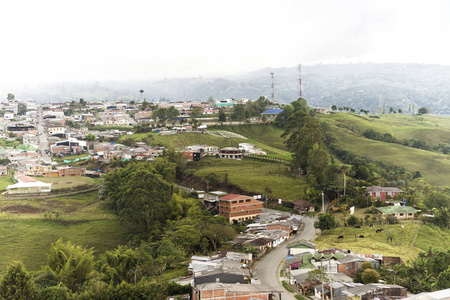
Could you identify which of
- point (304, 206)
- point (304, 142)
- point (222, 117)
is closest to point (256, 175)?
point (304, 142)

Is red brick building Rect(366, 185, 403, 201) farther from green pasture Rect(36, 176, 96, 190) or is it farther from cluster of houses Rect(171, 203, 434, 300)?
green pasture Rect(36, 176, 96, 190)

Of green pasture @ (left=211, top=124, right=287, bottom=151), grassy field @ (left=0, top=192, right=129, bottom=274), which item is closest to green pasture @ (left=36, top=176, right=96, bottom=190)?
grassy field @ (left=0, top=192, right=129, bottom=274)

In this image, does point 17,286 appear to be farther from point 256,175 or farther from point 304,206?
point 256,175

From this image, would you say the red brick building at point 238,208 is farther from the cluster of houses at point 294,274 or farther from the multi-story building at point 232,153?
the multi-story building at point 232,153

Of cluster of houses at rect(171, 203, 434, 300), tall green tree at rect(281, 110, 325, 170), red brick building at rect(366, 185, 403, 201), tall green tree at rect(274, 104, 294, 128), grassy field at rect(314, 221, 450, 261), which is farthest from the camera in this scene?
tall green tree at rect(274, 104, 294, 128)

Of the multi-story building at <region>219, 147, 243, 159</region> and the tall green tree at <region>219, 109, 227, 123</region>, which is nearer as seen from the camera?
the multi-story building at <region>219, 147, 243, 159</region>

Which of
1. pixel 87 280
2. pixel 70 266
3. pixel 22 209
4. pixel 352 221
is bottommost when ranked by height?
pixel 22 209

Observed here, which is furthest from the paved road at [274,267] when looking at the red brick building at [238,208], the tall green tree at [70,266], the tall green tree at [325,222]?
the tall green tree at [70,266]
